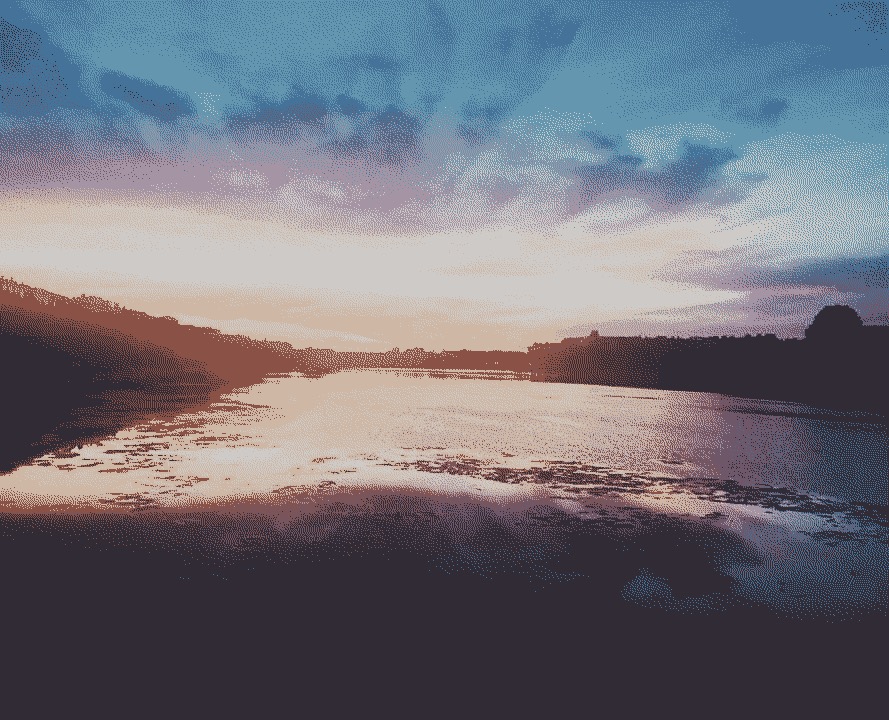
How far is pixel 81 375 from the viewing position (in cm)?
6331


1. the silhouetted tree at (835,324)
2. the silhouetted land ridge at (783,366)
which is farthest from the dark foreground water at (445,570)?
the silhouetted tree at (835,324)

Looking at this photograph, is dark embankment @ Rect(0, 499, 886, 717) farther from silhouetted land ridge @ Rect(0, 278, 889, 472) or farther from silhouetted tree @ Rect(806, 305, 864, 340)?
silhouetted tree @ Rect(806, 305, 864, 340)

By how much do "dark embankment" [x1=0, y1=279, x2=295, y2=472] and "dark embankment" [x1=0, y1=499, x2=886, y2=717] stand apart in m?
11.7

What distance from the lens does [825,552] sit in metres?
11.3

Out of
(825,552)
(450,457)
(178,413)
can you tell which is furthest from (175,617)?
(178,413)

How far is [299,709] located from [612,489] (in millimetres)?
13353

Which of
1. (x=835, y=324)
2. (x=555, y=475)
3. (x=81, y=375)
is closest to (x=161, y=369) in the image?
Answer: (x=81, y=375)

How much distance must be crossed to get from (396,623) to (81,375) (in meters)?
70.4

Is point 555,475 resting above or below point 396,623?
below

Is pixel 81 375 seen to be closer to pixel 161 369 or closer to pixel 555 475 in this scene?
pixel 161 369

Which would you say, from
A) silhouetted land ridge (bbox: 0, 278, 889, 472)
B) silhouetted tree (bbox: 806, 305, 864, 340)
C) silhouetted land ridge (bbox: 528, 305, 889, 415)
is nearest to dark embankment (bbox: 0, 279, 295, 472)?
silhouetted land ridge (bbox: 0, 278, 889, 472)

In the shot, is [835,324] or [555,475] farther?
[835,324]

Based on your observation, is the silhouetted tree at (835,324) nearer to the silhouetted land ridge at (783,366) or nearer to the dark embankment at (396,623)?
the silhouetted land ridge at (783,366)

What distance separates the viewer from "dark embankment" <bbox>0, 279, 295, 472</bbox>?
25797mm
